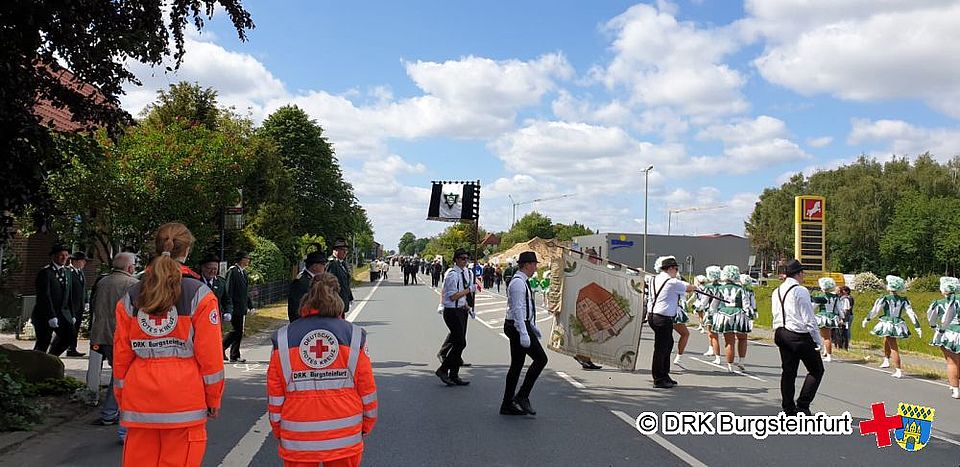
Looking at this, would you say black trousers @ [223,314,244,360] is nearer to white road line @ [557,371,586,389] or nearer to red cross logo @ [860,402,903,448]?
white road line @ [557,371,586,389]

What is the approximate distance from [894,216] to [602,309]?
78.4 m

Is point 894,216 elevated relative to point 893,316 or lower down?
elevated

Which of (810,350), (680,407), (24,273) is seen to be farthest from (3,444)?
(24,273)

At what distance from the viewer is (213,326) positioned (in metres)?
4.05

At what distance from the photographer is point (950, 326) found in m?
10.5

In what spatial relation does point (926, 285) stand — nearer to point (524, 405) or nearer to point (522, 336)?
point (524, 405)

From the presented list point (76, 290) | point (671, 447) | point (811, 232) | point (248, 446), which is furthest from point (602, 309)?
point (811, 232)

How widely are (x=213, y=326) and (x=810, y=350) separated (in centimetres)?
613

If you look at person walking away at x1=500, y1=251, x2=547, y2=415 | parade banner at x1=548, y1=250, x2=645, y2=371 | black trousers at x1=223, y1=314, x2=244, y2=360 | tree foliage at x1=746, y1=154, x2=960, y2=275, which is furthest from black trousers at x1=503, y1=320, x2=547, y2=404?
tree foliage at x1=746, y1=154, x2=960, y2=275

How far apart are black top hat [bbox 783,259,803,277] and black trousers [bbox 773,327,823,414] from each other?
63 centimetres

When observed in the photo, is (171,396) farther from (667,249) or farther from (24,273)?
(667,249)

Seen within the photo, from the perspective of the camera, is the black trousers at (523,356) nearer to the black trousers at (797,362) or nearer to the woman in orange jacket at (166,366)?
the black trousers at (797,362)

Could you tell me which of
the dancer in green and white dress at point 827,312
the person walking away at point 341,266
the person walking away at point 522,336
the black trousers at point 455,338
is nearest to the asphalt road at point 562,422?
the person walking away at point 522,336

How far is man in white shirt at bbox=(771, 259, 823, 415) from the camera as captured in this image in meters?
7.79
